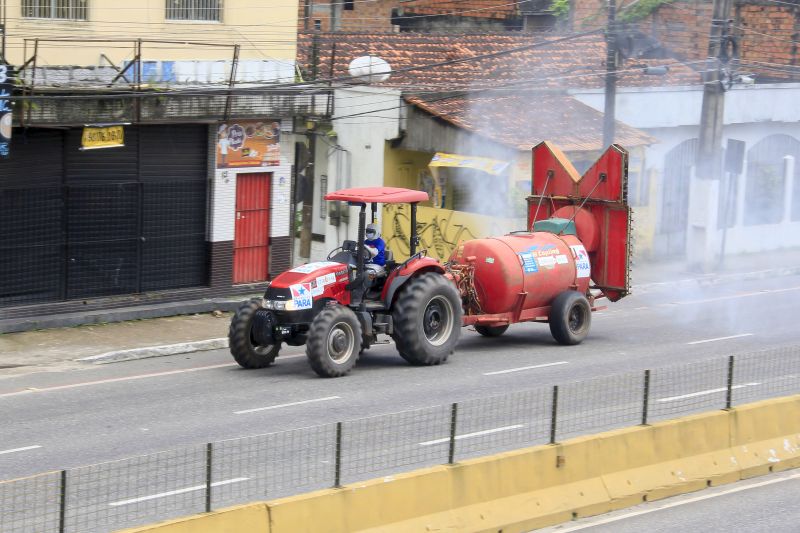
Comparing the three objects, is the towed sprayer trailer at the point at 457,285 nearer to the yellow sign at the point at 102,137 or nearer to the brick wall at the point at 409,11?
the yellow sign at the point at 102,137

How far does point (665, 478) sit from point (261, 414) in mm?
5385

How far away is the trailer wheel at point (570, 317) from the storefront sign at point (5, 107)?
9.39 meters

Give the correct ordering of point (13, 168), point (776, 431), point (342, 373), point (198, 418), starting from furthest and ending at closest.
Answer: point (13, 168), point (342, 373), point (198, 418), point (776, 431)

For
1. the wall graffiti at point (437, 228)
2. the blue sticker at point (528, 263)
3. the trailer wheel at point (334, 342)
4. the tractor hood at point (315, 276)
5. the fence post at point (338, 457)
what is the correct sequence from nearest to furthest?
1. the fence post at point (338, 457)
2. the trailer wheel at point (334, 342)
3. the tractor hood at point (315, 276)
4. the blue sticker at point (528, 263)
5. the wall graffiti at point (437, 228)

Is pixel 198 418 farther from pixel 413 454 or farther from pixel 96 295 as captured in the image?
pixel 96 295

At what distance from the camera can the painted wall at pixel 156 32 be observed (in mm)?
22438

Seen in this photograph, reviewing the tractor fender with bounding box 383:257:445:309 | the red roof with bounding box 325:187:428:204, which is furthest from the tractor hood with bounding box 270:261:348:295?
the red roof with bounding box 325:187:428:204

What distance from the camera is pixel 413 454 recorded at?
12.5 meters

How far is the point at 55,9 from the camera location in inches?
896

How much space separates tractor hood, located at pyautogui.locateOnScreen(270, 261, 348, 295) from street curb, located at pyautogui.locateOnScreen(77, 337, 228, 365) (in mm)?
3452

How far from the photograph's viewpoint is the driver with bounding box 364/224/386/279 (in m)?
18.8

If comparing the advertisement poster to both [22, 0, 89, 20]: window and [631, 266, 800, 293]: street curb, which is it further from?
[631, 266, 800, 293]: street curb

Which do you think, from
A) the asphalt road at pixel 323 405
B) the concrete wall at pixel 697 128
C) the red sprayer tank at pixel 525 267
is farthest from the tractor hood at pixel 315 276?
the concrete wall at pixel 697 128

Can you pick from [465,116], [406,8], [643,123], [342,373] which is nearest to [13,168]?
[342,373]
